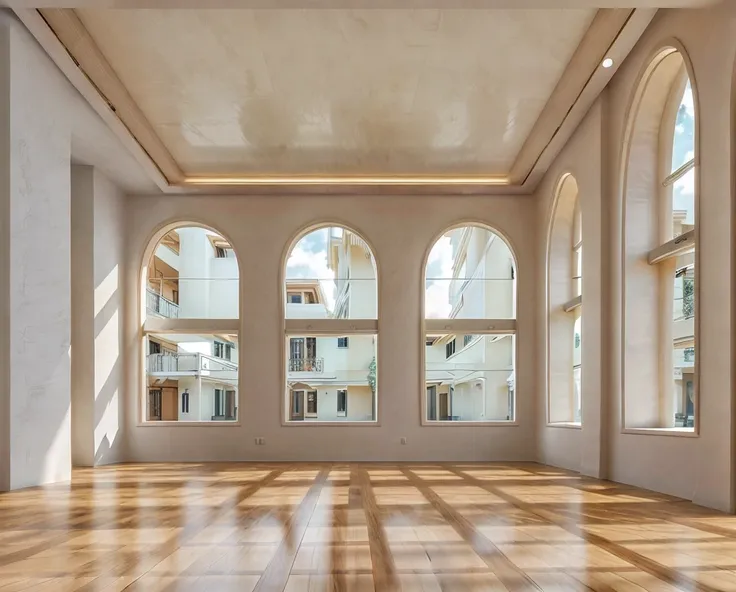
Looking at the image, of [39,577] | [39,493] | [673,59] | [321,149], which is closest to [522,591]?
[39,577]

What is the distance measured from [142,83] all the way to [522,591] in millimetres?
Result: 7497

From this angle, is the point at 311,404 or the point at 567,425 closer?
the point at 567,425

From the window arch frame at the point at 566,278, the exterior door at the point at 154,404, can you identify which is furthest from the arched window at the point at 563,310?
the exterior door at the point at 154,404

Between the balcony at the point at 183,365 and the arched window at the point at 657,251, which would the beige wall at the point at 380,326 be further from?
the arched window at the point at 657,251

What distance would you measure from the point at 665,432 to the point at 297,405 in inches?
267

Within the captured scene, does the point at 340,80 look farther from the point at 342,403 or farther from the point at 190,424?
the point at 190,424

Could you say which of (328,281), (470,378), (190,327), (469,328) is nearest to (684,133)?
(469,328)

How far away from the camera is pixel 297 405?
12656 mm

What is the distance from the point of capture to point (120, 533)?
4930 mm

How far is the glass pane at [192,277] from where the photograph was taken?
1286cm

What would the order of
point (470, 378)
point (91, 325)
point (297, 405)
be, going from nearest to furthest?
point (91, 325)
point (297, 405)
point (470, 378)

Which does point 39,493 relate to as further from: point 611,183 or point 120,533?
point 611,183

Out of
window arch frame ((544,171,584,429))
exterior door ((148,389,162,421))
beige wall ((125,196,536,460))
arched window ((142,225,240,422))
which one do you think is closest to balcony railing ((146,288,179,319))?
arched window ((142,225,240,422))

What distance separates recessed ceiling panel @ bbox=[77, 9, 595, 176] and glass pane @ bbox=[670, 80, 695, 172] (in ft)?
4.10
